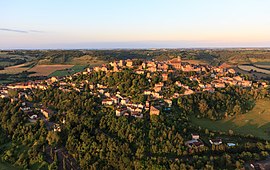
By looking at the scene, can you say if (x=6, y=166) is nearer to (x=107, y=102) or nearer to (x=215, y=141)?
(x=107, y=102)

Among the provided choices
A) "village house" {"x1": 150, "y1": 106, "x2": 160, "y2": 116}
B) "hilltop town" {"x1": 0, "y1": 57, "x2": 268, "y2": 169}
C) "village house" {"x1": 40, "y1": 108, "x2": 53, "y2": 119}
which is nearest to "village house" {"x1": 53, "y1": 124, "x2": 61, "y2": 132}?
"hilltop town" {"x1": 0, "y1": 57, "x2": 268, "y2": 169}

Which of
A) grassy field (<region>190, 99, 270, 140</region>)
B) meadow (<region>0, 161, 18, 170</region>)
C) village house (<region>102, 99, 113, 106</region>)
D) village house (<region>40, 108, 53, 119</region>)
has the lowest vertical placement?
meadow (<region>0, 161, 18, 170</region>)

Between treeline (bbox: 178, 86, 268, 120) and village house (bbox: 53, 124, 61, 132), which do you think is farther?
treeline (bbox: 178, 86, 268, 120)

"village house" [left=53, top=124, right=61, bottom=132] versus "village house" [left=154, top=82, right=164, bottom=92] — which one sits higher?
"village house" [left=154, top=82, right=164, bottom=92]

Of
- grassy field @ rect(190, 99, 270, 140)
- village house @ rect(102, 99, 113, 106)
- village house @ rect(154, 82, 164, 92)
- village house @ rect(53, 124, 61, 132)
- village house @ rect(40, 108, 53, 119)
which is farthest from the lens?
village house @ rect(154, 82, 164, 92)

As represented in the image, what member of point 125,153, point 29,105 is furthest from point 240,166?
point 29,105

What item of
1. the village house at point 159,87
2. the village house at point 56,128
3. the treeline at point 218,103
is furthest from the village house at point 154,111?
the village house at point 56,128

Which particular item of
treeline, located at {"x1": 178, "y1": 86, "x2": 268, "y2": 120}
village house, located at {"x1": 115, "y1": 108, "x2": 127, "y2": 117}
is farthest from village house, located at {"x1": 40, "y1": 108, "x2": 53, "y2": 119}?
treeline, located at {"x1": 178, "y1": 86, "x2": 268, "y2": 120}

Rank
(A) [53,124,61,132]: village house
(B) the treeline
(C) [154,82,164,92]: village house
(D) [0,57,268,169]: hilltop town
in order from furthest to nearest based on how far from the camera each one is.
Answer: (C) [154,82,164,92]: village house, (B) the treeline, (A) [53,124,61,132]: village house, (D) [0,57,268,169]: hilltop town

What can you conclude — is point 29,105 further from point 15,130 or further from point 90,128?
point 90,128

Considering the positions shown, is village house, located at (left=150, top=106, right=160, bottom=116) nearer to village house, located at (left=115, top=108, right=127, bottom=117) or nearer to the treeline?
village house, located at (left=115, top=108, right=127, bottom=117)
